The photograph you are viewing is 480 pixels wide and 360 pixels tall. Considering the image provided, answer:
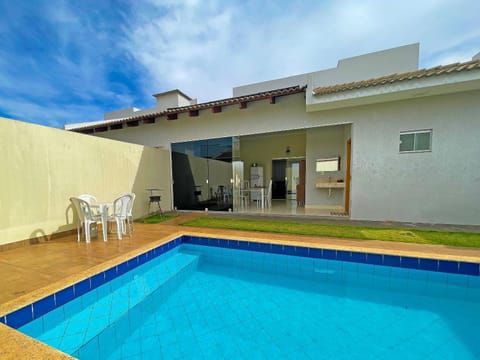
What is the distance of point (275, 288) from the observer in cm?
315

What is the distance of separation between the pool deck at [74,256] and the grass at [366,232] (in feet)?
0.92

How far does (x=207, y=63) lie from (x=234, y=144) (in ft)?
15.7

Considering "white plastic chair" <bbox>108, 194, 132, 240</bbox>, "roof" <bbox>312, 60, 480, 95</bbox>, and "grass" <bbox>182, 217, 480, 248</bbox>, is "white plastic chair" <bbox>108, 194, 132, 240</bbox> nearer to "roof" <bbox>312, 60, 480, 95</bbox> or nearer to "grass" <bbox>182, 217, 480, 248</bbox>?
"grass" <bbox>182, 217, 480, 248</bbox>

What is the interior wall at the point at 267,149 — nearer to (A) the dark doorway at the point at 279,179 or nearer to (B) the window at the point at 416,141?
(A) the dark doorway at the point at 279,179

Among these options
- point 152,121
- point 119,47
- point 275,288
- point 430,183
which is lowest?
point 275,288

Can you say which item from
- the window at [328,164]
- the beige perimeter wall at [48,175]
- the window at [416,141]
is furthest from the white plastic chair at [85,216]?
the window at [416,141]

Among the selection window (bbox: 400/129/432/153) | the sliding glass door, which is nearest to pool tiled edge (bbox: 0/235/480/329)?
the sliding glass door

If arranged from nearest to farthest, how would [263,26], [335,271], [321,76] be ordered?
1. [335,271]
2. [263,26]
3. [321,76]

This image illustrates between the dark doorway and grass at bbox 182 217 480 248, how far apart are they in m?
6.42

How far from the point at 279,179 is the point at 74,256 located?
9.97 m

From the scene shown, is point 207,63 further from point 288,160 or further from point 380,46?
point 380,46

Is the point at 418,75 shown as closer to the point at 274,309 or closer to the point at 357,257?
the point at 357,257

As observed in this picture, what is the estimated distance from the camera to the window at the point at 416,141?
211 inches

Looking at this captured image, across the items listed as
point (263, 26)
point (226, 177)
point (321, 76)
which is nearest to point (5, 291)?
point (226, 177)
